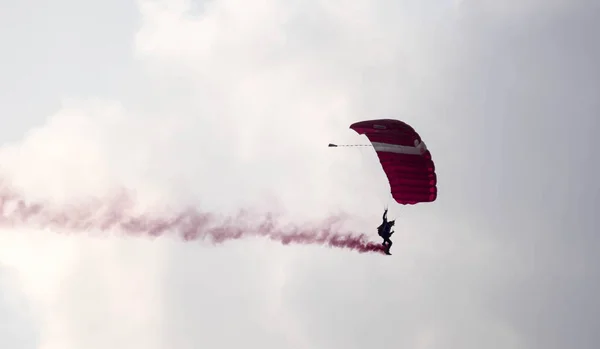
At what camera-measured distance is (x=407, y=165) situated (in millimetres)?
49656

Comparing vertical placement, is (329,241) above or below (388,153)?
below

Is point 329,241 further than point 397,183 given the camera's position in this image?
Yes


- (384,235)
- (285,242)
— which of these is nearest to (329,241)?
(285,242)

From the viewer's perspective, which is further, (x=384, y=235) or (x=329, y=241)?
(x=329, y=241)

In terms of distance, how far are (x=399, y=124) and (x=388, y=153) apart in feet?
4.58

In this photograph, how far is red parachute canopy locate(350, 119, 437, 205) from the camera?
49406 mm

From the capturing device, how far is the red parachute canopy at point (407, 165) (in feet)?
162

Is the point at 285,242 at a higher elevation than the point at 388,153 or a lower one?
lower

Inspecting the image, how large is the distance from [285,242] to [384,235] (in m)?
Result: 8.18

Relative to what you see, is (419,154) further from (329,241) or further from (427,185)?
(329,241)

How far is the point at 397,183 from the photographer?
1960 inches

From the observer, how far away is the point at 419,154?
49.5m

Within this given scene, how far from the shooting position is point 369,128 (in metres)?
49.1

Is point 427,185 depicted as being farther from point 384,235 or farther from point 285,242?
point 285,242
